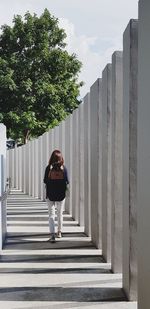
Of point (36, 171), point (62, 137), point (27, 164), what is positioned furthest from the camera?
point (27, 164)

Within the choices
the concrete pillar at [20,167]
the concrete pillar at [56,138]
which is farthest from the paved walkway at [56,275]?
the concrete pillar at [20,167]

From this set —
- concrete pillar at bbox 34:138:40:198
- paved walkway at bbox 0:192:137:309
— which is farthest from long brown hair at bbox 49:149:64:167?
→ concrete pillar at bbox 34:138:40:198

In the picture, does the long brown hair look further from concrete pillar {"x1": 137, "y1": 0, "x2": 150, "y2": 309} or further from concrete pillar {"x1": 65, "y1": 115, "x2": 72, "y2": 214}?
concrete pillar {"x1": 65, "y1": 115, "x2": 72, "y2": 214}

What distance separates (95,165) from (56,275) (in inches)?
152

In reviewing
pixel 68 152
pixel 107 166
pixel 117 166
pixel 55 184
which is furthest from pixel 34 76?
pixel 117 166

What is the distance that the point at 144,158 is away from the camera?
637 cm

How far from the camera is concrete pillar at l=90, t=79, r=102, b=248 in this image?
12172mm

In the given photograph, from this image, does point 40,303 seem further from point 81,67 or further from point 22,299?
point 81,67

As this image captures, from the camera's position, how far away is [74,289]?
836cm

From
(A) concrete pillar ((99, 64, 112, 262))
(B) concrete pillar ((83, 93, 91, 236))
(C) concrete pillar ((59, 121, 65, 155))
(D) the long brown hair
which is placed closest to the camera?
(A) concrete pillar ((99, 64, 112, 262))

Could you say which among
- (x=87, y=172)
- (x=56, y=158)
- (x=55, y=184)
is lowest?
(x=55, y=184)

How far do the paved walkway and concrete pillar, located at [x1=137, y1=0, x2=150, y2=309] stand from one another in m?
1.12

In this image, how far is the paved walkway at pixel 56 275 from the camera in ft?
25.2

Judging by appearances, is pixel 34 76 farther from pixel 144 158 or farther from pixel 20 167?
pixel 144 158
